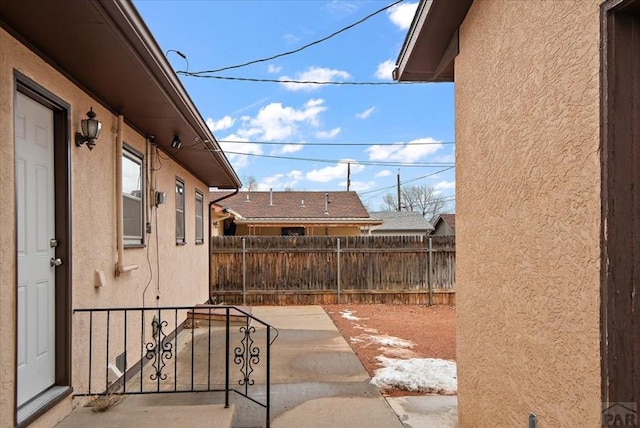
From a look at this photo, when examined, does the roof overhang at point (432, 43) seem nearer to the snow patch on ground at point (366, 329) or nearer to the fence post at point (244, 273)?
the snow patch on ground at point (366, 329)

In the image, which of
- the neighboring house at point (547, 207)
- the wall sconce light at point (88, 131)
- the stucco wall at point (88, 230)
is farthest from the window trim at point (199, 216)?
the neighboring house at point (547, 207)

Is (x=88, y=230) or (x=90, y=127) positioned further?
(x=88, y=230)

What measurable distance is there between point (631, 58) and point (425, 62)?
2445 mm

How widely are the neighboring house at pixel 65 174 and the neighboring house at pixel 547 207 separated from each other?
236 centimetres

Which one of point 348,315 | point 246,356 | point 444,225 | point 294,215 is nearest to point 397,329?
point 348,315

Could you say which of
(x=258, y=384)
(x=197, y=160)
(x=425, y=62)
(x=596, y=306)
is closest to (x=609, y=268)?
(x=596, y=306)

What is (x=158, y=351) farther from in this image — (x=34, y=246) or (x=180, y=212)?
(x=180, y=212)

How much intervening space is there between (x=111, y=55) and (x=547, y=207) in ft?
10.1

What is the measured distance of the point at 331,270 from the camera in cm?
1043

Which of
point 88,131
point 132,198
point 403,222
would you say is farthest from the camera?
point 403,222

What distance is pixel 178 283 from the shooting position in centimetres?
711

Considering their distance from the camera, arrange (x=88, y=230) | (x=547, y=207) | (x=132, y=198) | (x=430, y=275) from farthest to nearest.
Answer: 1. (x=430, y=275)
2. (x=132, y=198)
3. (x=88, y=230)
4. (x=547, y=207)

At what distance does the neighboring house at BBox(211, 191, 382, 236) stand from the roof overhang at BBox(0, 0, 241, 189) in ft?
34.6

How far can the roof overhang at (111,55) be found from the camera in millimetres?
2439
